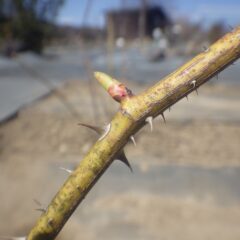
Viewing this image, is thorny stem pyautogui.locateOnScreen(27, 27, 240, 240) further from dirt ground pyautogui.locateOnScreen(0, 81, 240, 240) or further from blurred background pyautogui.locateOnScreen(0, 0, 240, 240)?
dirt ground pyautogui.locateOnScreen(0, 81, 240, 240)

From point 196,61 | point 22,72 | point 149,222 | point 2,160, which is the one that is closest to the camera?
point 196,61

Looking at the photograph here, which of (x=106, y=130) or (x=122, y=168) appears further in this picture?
(x=122, y=168)

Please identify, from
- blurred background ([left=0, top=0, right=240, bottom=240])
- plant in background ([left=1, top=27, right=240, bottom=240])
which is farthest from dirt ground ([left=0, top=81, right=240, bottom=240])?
plant in background ([left=1, top=27, right=240, bottom=240])

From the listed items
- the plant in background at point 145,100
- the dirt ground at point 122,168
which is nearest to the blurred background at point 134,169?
the dirt ground at point 122,168

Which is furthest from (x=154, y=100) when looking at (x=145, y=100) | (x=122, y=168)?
(x=122, y=168)

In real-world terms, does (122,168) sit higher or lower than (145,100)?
lower

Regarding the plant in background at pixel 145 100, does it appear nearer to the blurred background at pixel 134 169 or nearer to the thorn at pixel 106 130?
the thorn at pixel 106 130

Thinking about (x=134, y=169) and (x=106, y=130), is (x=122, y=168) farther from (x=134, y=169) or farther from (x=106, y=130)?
(x=106, y=130)

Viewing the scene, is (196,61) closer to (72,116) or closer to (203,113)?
(72,116)

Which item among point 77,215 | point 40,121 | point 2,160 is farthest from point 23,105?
point 77,215
